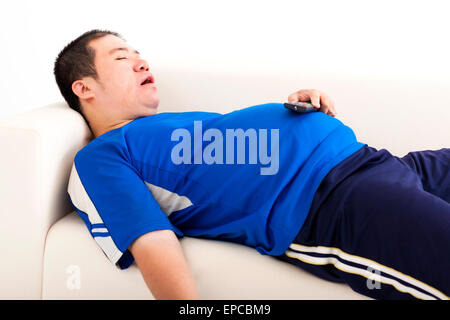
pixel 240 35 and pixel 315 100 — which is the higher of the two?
pixel 240 35

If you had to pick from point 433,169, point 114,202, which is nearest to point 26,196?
point 114,202

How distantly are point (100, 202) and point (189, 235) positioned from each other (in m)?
0.21

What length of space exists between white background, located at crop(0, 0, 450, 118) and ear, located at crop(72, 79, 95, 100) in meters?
0.37

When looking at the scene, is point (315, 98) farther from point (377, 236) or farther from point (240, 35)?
point (240, 35)

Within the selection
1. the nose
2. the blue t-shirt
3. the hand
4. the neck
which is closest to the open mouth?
the nose

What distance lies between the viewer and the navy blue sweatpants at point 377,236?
30.5 inches

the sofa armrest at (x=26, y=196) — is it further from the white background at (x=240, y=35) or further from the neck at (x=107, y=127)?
the white background at (x=240, y=35)

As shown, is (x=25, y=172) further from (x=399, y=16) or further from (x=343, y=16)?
(x=399, y=16)

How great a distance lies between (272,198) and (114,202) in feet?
1.04

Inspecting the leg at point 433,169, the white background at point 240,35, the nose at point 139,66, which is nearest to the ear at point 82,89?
the nose at point 139,66

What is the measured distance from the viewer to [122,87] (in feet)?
3.94

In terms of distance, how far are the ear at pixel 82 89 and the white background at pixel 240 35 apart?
0.37 m

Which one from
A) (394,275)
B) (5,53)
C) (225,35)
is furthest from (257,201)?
(5,53)

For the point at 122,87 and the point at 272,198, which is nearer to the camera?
the point at 272,198
